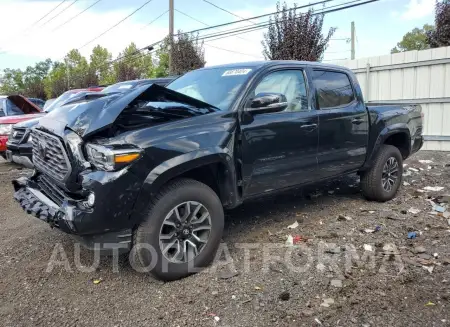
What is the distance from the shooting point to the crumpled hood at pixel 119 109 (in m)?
3.21

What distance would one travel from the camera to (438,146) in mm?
10375

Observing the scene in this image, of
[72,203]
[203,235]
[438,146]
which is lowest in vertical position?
[438,146]

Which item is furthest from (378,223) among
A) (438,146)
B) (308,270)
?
(438,146)

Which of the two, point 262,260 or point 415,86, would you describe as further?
point 415,86

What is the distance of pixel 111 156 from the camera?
3018 millimetres

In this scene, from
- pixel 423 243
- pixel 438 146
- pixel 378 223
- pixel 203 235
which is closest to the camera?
pixel 203 235

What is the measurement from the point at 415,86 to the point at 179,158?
9221mm

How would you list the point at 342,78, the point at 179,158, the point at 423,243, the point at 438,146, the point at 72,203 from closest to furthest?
the point at 72,203 < the point at 179,158 < the point at 423,243 < the point at 342,78 < the point at 438,146

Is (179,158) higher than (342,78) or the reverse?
the reverse

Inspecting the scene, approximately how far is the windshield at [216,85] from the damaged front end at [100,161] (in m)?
0.47

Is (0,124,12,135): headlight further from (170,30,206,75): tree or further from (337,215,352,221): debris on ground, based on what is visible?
(170,30,206,75): tree

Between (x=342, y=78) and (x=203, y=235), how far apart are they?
296cm

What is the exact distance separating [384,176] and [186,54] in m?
15.5

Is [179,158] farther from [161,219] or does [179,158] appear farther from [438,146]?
[438,146]
